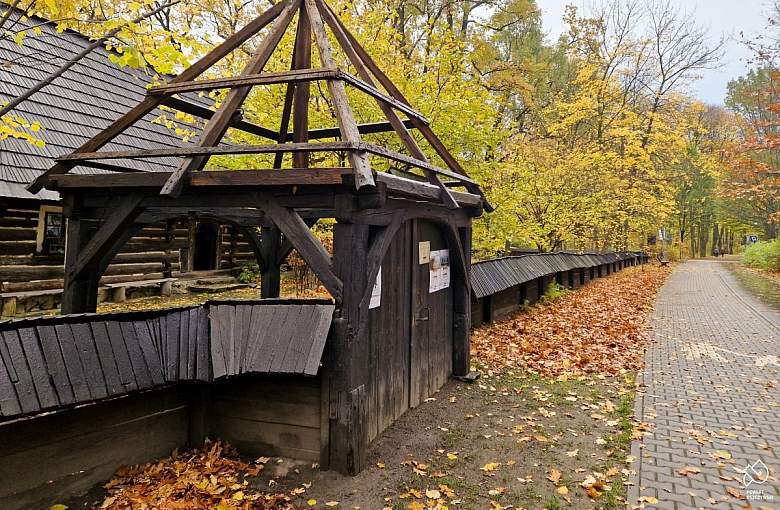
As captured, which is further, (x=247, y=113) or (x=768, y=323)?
(x=768, y=323)

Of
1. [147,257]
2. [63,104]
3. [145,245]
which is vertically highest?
[63,104]

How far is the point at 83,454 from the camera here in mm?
3793

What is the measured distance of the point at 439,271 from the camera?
6.69m

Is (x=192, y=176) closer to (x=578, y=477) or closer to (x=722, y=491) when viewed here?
(x=578, y=477)

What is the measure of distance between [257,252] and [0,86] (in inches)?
348

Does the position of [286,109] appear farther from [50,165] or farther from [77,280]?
[50,165]

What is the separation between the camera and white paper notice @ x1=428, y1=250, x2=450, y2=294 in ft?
21.2

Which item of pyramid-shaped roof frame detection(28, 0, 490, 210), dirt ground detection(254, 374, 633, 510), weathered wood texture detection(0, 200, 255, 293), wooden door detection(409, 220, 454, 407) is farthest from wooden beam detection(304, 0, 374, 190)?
weathered wood texture detection(0, 200, 255, 293)

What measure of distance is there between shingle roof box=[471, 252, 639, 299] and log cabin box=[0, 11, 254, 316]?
17.7ft

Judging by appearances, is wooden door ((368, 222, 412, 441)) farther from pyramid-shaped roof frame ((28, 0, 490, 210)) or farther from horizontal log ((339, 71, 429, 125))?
horizontal log ((339, 71, 429, 125))

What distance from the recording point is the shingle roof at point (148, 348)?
11.1 ft

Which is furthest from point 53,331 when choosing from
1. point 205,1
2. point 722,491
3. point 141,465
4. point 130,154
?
point 205,1

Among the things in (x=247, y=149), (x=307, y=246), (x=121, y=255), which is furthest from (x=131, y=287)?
(x=307, y=246)

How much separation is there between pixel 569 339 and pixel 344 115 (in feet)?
25.0
